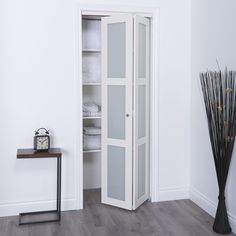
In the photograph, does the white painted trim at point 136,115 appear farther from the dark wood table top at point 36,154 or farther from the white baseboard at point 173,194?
the dark wood table top at point 36,154

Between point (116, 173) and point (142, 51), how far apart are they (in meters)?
1.35

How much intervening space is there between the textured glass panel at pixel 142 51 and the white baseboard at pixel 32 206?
156 centimetres

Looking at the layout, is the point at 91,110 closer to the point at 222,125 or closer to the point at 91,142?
the point at 91,142

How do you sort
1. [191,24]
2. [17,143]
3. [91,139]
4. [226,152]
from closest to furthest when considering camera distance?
[226,152] < [17,143] < [191,24] < [91,139]

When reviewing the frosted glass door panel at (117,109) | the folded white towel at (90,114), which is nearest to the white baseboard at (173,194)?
the frosted glass door panel at (117,109)

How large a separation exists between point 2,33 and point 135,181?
2.04 metres

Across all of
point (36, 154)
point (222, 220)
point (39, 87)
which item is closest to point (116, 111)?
point (39, 87)

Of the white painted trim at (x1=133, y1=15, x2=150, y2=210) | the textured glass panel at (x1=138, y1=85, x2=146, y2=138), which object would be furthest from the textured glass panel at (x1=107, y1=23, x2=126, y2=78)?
the textured glass panel at (x1=138, y1=85, x2=146, y2=138)

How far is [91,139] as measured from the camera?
4723mm

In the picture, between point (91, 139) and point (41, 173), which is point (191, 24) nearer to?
point (91, 139)

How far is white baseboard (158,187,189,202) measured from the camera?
446 cm

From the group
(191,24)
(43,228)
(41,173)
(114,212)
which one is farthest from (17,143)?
(191,24)

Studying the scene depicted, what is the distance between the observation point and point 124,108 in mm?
4109

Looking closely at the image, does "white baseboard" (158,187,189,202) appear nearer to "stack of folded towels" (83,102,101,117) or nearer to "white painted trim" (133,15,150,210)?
"white painted trim" (133,15,150,210)
